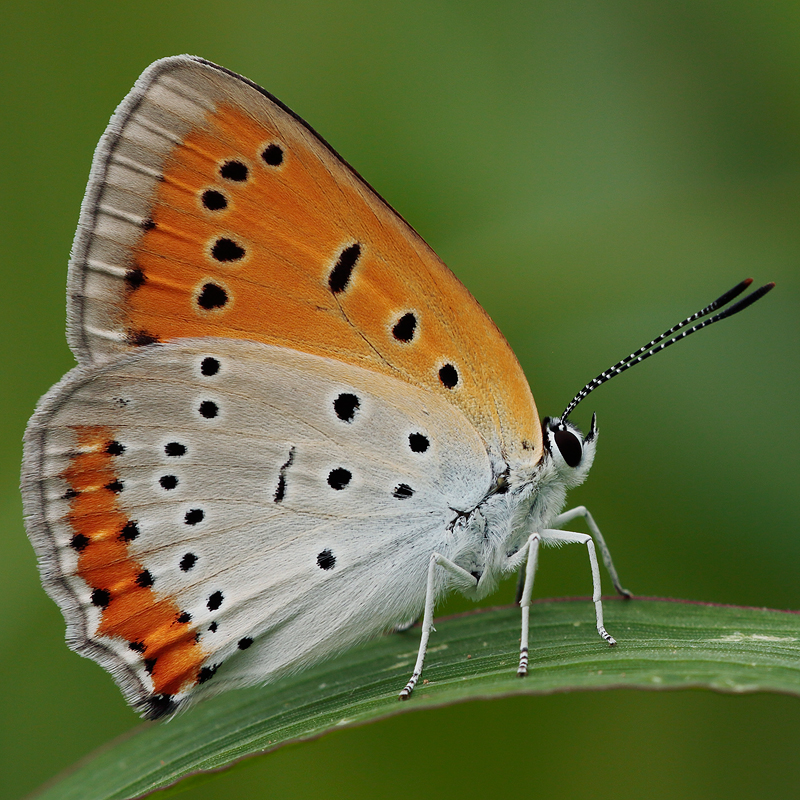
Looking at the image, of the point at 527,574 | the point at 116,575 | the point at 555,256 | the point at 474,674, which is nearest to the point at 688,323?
the point at 555,256

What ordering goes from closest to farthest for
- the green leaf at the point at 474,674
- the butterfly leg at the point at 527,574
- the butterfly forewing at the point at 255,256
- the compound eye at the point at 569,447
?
the green leaf at the point at 474,674, the butterfly leg at the point at 527,574, the butterfly forewing at the point at 255,256, the compound eye at the point at 569,447

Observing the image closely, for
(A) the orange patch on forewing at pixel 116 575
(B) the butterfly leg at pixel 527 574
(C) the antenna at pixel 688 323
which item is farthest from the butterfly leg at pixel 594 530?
(A) the orange patch on forewing at pixel 116 575

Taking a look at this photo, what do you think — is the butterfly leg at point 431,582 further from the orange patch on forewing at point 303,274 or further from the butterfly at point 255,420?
the orange patch on forewing at point 303,274

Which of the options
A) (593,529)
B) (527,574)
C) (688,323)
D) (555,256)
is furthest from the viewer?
(555,256)

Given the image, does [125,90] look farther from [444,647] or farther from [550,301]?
[444,647]

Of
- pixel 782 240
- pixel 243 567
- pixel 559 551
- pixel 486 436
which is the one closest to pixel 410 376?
pixel 486 436

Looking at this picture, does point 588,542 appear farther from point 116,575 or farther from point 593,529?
point 116,575
